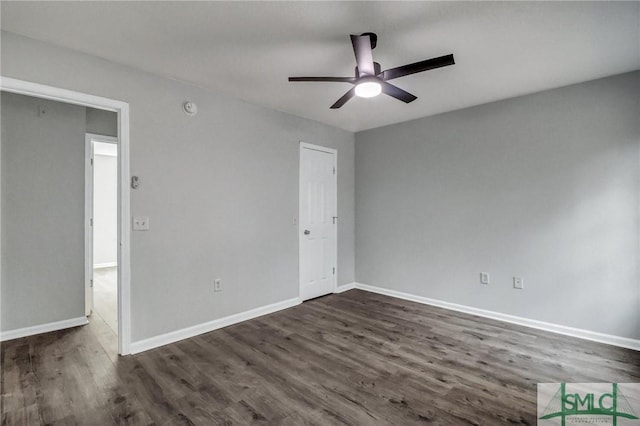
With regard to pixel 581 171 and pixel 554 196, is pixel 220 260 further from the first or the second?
pixel 581 171

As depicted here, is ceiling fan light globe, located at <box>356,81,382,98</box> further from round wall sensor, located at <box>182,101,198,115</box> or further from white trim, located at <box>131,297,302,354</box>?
white trim, located at <box>131,297,302,354</box>

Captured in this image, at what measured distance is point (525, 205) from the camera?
338 cm

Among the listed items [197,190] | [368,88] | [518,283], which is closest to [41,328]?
[197,190]

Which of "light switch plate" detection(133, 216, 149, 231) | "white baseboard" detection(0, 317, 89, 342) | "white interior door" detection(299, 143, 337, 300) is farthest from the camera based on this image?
"white interior door" detection(299, 143, 337, 300)

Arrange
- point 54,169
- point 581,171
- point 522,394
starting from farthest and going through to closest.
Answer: point 54,169 < point 581,171 < point 522,394

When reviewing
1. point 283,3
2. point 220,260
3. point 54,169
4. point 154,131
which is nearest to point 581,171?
point 283,3

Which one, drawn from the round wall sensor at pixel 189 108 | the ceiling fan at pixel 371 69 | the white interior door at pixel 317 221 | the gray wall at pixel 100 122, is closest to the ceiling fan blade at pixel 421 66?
the ceiling fan at pixel 371 69

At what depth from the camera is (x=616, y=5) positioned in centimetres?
189

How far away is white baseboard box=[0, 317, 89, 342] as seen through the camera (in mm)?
2998

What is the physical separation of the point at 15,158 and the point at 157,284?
1993 millimetres

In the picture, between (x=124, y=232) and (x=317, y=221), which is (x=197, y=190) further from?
(x=317, y=221)

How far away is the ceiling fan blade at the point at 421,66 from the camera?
6.23 ft

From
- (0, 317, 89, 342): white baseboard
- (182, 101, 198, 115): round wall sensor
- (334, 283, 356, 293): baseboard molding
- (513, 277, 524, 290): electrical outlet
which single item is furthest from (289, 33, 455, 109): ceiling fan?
(0, 317, 89, 342): white baseboard

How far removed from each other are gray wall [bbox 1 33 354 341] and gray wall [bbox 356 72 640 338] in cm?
158
